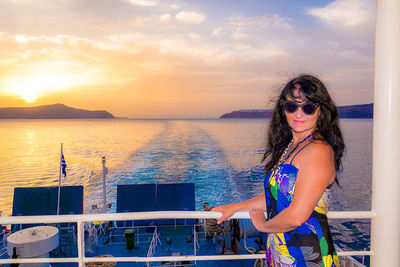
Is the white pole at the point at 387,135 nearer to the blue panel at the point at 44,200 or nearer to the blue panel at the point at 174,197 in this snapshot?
the blue panel at the point at 174,197

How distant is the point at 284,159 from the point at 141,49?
29.8m

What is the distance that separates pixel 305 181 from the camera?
2.94ft

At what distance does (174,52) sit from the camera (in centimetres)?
2850

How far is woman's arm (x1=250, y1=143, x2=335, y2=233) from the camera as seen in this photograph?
89cm

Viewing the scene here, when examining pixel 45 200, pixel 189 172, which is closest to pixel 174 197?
pixel 45 200

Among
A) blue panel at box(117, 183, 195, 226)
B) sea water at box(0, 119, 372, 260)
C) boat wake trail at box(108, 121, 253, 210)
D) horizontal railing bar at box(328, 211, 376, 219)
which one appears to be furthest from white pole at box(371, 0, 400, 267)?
boat wake trail at box(108, 121, 253, 210)

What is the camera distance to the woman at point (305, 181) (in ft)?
2.97

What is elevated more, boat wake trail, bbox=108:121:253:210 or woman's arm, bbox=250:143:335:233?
woman's arm, bbox=250:143:335:233

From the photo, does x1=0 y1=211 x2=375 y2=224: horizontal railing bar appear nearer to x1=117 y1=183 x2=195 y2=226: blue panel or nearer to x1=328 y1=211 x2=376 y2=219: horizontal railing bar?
x1=328 y1=211 x2=376 y2=219: horizontal railing bar

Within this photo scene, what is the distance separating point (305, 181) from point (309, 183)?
0.05 feet

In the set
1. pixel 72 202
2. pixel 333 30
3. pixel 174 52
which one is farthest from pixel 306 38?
pixel 72 202

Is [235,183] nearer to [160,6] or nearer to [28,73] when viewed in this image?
[160,6]

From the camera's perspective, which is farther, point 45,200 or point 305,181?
point 45,200

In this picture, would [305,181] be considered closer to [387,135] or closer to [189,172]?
[387,135]
